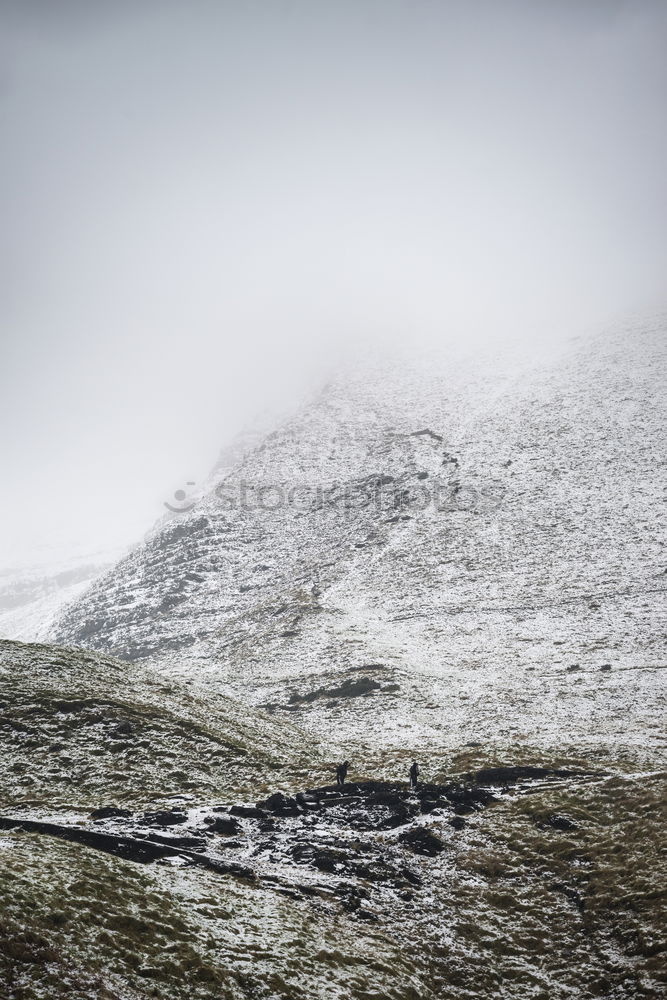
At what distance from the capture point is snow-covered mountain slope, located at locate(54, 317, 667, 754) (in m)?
38.9

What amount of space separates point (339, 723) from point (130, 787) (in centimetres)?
1887

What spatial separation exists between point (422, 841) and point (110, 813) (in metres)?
10.7

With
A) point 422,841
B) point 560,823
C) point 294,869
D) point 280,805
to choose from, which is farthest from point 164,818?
point 560,823

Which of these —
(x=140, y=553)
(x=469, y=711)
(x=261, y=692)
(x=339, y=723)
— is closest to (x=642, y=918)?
(x=469, y=711)

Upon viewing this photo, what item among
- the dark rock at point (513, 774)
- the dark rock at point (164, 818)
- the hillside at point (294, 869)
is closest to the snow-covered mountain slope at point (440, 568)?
the dark rock at point (513, 774)

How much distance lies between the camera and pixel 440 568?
194 ft

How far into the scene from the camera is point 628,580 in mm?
49188

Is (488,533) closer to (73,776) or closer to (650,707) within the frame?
(650,707)

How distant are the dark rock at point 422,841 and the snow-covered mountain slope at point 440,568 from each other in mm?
11296

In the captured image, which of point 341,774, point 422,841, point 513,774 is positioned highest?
point 341,774

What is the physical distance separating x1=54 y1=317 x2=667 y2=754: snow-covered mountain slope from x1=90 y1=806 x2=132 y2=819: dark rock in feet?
57.0

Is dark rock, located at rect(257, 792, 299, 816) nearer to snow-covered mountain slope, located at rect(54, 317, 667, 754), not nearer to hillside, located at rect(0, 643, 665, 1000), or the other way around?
hillside, located at rect(0, 643, 665, 1000)

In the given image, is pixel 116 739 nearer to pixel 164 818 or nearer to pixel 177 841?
pixel 164 818

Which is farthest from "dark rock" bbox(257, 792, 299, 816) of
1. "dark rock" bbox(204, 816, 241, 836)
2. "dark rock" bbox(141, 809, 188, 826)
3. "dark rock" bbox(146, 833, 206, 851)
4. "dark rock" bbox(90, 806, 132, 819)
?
"dark rock" bbox(90, 806, 132, 819)
